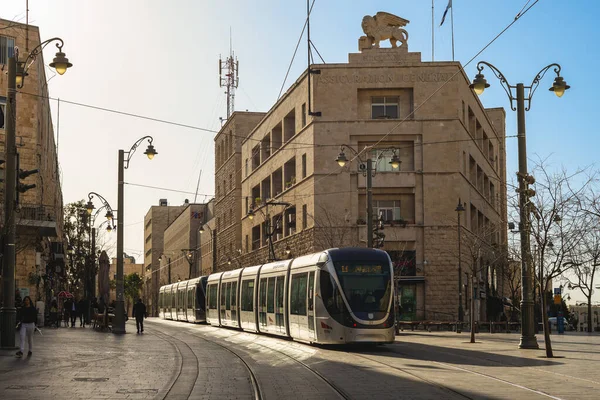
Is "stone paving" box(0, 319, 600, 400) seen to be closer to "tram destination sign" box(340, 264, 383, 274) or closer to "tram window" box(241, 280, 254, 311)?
"tram destination sign" box(340, 264, 383, 274)

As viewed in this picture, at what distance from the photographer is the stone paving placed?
1427 centimetres

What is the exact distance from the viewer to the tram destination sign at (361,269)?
1022 inches

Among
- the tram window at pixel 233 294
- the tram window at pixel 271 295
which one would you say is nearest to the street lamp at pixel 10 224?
the tram window at pixel 271 295

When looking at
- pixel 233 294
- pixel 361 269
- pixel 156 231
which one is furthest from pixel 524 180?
pixel 156 231

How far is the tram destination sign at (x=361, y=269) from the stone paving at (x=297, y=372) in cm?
227

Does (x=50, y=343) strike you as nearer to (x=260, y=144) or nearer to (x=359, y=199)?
(x=359, y=199)

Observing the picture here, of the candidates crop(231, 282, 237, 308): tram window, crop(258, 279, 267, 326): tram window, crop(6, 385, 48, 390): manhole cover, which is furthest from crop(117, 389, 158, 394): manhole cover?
crop(231, 282, 237, 308): tram window

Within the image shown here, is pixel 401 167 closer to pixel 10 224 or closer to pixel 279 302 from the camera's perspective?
pixel 279 302

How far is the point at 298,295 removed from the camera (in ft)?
95.2

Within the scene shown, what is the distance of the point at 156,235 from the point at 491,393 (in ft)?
509

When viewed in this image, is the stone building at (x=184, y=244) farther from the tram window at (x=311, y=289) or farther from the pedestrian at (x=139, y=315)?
the tram window at (x=311, y=289)

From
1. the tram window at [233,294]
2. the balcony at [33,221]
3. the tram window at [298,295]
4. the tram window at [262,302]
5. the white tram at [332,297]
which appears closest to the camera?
the white tram at [332,297]

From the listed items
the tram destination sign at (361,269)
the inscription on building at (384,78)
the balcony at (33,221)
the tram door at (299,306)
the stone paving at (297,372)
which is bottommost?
the stone paving at (297,372)

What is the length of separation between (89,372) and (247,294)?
67.2ft
